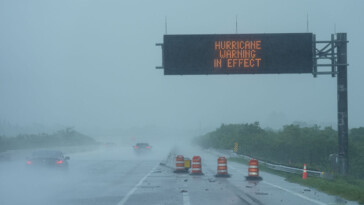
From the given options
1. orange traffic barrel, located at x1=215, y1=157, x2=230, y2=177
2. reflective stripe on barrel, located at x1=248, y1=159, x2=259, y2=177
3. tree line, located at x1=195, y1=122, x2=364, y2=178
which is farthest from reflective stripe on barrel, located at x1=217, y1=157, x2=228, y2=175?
tree line, located at x1=195, y1=122, x2=364, y2=178

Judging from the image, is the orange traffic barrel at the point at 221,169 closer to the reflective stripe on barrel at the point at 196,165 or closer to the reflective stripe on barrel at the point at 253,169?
A: the reflective stripe on barrel at the point at 196,165

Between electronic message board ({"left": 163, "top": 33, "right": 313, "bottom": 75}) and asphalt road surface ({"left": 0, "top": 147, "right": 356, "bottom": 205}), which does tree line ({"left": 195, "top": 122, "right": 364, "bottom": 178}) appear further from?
asphalt road surface ({"left": 0, "top": 147, "right": 356, "bottom": 205})

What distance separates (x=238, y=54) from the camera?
23734mm

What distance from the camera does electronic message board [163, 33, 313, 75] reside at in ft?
77.8

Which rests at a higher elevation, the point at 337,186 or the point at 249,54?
the point at 249,54

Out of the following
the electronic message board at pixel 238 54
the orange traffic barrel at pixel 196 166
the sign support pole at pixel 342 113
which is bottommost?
the orange traffic barrel at pixel 196 166

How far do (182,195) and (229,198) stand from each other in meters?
1.84

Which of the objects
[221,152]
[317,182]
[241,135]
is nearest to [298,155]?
[221,152]

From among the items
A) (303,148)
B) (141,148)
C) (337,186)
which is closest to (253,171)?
(337,186)

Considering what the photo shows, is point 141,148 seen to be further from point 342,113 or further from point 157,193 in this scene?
point 157,193

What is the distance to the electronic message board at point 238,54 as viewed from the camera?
2372cm

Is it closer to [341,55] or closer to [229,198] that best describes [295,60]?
[341,55]

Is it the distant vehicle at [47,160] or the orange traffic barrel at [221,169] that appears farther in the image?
the distant vehicle at [47,160]

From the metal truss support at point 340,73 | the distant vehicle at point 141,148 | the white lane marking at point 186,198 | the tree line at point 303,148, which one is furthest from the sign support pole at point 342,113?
the distant vehicle at point 141,148
